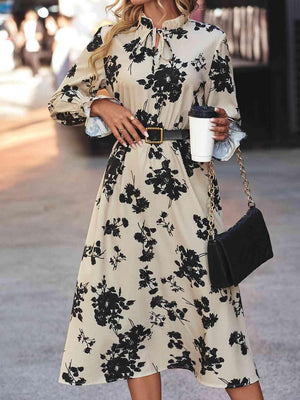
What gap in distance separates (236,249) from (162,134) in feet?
1.44

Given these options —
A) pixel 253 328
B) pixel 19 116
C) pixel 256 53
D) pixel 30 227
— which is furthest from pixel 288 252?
pixel 19 116

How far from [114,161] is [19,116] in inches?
529

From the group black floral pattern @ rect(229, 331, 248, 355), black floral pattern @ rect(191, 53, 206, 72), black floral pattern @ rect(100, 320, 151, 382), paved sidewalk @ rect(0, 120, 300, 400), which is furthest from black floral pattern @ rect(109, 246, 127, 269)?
paved sidewalk @ rect(0, 120, 300, 400)

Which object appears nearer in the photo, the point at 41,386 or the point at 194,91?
the point at 194,91

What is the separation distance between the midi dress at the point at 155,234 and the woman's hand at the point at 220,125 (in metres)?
0.14

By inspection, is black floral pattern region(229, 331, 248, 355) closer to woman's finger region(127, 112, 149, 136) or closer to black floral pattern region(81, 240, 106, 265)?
black floral pattern region(81, 240, 106, 265)

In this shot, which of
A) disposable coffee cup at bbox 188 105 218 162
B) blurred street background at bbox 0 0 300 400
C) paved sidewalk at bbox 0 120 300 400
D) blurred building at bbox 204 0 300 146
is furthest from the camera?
blurred building at bbox 204 0 300 146

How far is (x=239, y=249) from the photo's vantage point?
308 centimetres

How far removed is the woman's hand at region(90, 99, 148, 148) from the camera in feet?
10.0

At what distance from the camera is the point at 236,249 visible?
10.1 feet

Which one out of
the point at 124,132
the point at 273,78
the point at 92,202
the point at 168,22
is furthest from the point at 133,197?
the point at 273,78

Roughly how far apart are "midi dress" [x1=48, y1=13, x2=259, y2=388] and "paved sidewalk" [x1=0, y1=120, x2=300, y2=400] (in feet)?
2.59

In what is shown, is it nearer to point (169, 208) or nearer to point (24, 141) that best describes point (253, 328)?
point (169, 208)

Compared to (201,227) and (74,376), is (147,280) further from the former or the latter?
(74,376)
